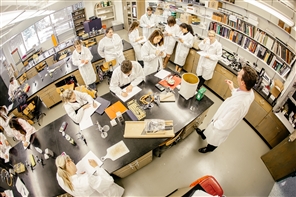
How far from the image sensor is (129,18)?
24.6 ft

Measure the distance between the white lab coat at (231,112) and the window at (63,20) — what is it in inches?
296

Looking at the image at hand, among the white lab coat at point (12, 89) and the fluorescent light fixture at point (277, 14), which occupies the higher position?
the fluorescent light fixture at point (277, 14)

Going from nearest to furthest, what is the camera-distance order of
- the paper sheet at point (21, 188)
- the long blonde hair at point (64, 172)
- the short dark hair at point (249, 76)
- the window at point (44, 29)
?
1. the long blonde hair at point (64, 172)
2. the short dark hair at point (249, 76)
3. the paper sheet at point (21, 188)
4. the window at point (44, 29)

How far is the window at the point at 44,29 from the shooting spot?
6.39 meters

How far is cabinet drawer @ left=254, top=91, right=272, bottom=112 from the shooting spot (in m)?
3.12

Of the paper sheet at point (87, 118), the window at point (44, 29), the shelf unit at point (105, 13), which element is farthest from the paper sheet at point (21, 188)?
the shelf unit at point (105, 13)

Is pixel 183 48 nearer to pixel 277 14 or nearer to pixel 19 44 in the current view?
pixel 277 14

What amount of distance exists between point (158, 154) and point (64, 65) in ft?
11.7

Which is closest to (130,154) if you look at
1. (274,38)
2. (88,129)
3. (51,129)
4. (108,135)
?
(108,135)

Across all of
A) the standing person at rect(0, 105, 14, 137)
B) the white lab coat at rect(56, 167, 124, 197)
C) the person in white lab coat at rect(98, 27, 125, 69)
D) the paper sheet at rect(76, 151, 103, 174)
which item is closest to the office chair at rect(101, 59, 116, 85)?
the person in white lab coat at rect(98, 27, 125, 69)

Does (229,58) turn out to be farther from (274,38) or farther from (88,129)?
(88,129)

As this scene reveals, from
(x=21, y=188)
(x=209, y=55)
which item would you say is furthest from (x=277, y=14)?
(x=21, y=188)

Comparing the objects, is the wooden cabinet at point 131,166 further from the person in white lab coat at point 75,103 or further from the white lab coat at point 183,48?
the white lab coat at point 183,48

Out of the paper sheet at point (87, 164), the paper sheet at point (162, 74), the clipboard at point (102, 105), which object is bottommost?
the paper sheet at point (87, 164)
